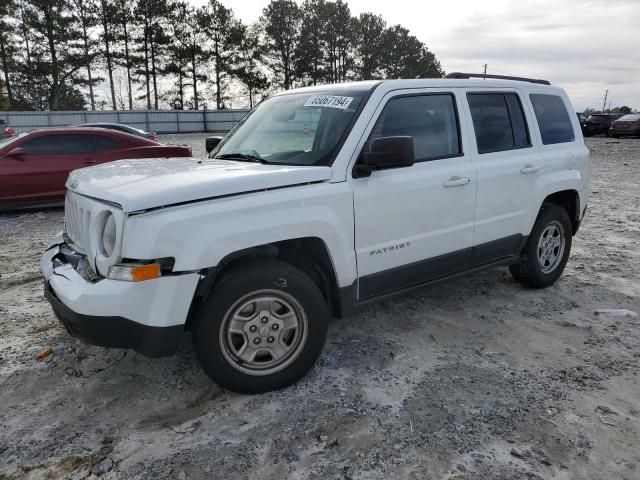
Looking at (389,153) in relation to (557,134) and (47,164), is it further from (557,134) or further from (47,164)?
(47,164)

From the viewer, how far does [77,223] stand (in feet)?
10.6

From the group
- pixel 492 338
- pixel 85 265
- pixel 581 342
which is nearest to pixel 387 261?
pixel 492 338

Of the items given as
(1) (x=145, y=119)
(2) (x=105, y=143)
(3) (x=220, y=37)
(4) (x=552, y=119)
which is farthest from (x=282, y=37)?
(4) (x=552, y=119)

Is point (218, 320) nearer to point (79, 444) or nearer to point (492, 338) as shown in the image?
point (79, 444)

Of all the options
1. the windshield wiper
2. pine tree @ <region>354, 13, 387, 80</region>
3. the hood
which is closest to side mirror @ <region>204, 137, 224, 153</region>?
the windshield wiper

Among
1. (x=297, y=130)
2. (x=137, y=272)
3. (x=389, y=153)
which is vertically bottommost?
(x=137, y=272)

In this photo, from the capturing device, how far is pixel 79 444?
2.68 metres

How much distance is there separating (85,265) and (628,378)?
137 inches

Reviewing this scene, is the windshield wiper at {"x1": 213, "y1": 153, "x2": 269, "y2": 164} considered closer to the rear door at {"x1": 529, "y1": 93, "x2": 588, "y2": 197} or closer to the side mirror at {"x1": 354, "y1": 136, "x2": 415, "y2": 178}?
the side mirror at {"x1": 354, "y1": 136, "x2": 415, "y2": 178}

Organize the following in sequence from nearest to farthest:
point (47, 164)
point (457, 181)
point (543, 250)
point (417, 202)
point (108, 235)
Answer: point (108, 235) < point (417, 202) < point (457, 181) < point (543, 250) < point (47, 164)

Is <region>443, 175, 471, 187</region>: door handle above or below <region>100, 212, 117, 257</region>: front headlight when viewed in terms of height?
above

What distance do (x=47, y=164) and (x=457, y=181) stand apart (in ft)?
23.9

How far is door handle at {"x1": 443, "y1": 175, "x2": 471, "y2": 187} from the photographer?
3746 mm

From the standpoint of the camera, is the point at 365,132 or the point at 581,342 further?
the point at 581,342
